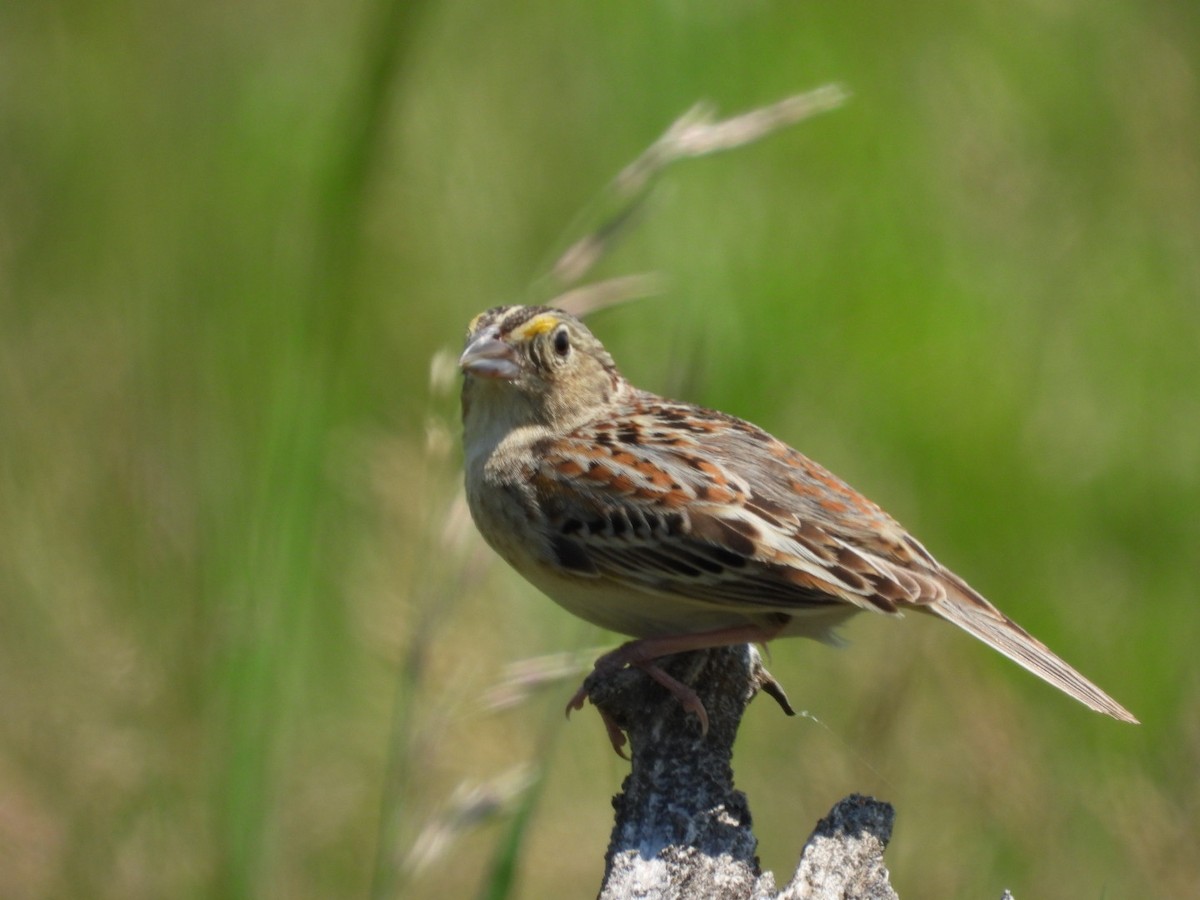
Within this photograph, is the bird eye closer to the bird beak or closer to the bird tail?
the bird beak

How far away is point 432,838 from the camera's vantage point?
3672 millimetres

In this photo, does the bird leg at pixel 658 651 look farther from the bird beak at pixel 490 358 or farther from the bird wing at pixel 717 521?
the bird beak at pixel 490 358

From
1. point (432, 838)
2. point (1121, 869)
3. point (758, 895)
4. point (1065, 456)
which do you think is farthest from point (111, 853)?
point (1065, 456)

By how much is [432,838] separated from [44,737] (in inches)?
68.1

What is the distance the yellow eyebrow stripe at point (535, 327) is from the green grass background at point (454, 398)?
35 centimetres

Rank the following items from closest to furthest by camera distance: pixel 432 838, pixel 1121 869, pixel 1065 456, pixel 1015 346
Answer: pixel 432 838 < pixel 1121 869 < pixel 1065 456 < pixel 1015 346

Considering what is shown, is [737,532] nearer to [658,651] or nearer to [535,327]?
[658,651]

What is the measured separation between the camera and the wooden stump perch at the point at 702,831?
288 centimetres

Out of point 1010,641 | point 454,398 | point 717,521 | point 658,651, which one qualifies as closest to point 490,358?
point 454,398

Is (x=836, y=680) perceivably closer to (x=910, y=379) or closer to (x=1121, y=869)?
(x=1121, y=869)

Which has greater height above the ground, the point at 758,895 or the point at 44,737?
the point at 44,737

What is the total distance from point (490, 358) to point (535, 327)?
0.16m

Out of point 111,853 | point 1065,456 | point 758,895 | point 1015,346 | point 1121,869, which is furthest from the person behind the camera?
point 1015,346

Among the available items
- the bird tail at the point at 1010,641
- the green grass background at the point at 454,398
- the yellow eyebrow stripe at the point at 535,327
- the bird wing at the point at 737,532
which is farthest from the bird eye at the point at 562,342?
the bird tail at the point at 1010,641
